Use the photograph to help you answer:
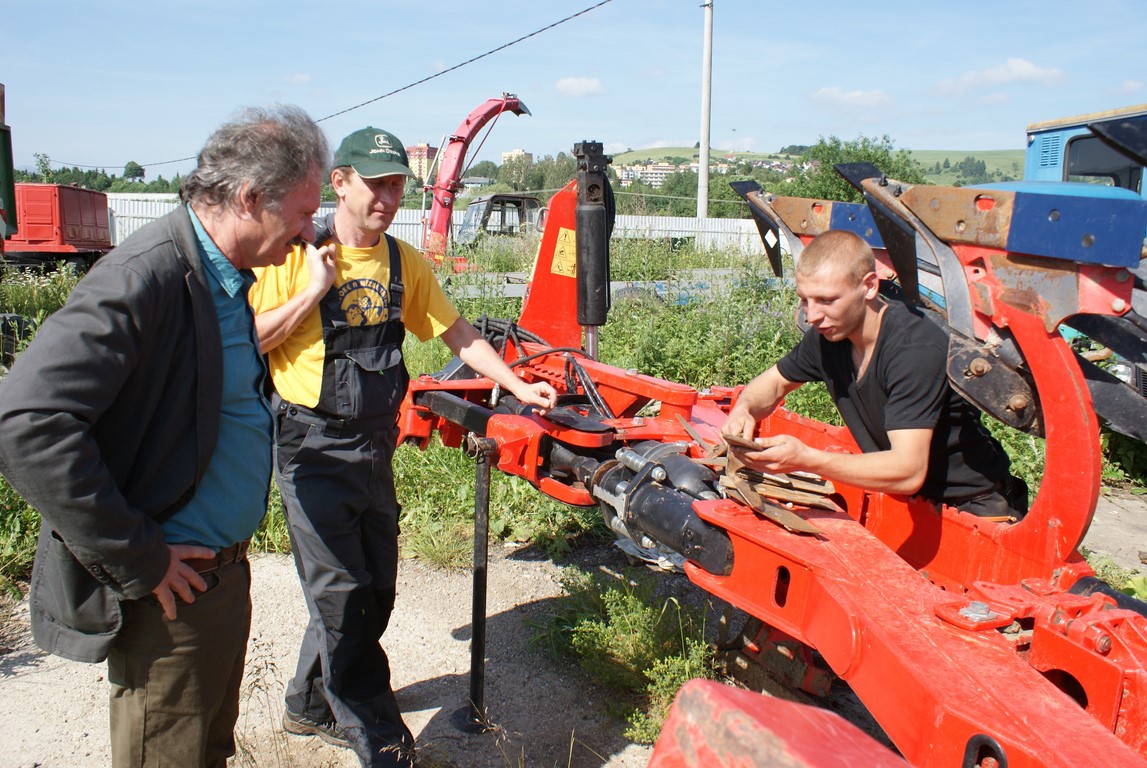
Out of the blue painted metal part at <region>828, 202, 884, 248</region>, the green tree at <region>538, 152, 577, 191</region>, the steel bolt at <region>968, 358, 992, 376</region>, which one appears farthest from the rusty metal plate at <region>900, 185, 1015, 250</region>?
the green tree at <region>538, 152, 577, 191</region>

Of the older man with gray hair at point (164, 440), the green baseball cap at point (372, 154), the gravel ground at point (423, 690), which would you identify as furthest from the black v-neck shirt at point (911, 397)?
the older man with gray hair at point (164, 440)

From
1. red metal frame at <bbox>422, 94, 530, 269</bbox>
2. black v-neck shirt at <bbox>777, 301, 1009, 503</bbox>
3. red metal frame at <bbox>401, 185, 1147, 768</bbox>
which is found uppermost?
red metal frame at <bbox>422, 94, 530, 269</bbox>

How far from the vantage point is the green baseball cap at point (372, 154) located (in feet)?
9.07

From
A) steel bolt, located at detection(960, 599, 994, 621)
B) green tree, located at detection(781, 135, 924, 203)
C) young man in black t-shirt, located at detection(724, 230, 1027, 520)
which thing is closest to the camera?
steel bolt, located at detection(960, 599, 994, 621)

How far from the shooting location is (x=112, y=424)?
1729 mm

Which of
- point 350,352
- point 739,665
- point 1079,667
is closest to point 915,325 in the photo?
point 1079,667

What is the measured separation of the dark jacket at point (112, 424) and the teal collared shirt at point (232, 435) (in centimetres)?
5

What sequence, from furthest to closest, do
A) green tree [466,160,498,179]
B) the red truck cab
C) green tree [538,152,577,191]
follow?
green tree [466,160,498,179] → green tree [538,152,577,191] → the red truck cab

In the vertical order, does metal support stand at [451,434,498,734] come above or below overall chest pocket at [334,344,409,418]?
below

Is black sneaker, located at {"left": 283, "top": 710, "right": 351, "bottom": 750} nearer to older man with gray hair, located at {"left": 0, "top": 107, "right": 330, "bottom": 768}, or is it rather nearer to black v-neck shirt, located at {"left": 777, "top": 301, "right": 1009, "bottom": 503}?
older man with gray hair, located at {"left": 0, "top": 107, "right": 330, "bottom": 768}

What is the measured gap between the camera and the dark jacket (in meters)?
1.57

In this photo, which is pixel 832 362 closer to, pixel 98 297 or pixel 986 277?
pixel 986 277

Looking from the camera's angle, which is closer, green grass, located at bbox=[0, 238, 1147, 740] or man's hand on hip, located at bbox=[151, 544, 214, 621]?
man's hand on hip, located at bbox=[151, 544, 214, 621]

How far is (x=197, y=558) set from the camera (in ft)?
6.23
